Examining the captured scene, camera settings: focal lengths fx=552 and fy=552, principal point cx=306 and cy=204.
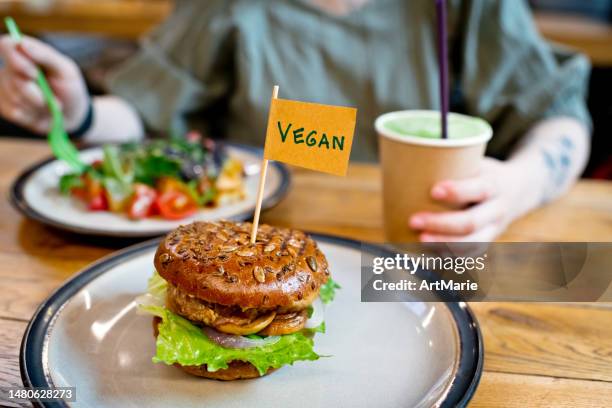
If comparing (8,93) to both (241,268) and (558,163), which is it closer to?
(241,268)

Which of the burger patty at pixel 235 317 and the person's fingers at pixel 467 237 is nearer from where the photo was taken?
the burger patty at pixel 235 317

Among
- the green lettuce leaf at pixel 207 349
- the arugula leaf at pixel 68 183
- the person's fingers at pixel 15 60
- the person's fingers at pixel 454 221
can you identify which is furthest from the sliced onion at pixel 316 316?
the person's fingers at pixel 15 60

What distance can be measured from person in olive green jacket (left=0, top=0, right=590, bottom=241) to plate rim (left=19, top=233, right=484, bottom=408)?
0.92 meters

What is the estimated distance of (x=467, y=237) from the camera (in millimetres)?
1264

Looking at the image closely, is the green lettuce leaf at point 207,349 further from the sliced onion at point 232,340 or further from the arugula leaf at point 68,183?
the arugula leaf at point 68,183

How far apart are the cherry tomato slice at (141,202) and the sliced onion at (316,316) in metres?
0.63

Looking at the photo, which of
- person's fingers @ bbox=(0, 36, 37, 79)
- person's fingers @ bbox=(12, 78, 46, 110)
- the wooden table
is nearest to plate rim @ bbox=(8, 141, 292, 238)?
the wooden table

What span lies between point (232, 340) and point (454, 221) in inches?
23.5

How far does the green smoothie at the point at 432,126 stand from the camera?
124 cm

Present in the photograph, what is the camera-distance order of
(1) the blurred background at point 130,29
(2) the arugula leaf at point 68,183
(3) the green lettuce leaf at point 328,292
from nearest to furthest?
(3) the green lettuce leaf at point 328,292, (2) the arugula leaf at point 68,183, (1) the blurred background at point 130,29

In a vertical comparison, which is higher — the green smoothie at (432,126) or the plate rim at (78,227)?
the green smoothie at (432,126)

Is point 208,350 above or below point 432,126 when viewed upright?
below

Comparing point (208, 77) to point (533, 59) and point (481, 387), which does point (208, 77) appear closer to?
point (533, 59)

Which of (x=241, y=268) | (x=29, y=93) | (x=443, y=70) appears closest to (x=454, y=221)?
(x=443, y=70)
